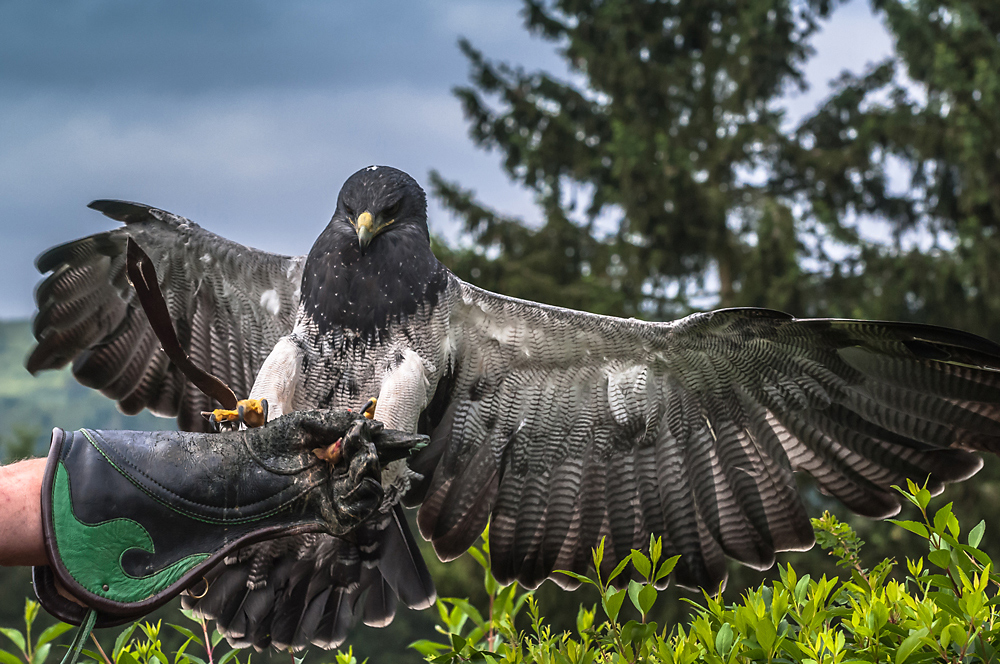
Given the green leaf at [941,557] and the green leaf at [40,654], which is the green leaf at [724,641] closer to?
the green leaf at [941,557]

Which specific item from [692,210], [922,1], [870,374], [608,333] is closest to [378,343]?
[608,333]

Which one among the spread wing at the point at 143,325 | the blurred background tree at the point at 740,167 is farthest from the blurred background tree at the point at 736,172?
the spread wing at the point at 143,325

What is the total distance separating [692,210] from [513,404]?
8.71 metres

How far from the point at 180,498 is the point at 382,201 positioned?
171 centimetres

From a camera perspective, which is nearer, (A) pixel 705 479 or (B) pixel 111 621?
(B) pixel 111 621

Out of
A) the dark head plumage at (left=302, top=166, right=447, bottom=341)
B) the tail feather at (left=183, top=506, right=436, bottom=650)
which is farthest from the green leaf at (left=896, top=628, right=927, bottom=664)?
the dark head plumage at (left=302, top=166, right=447, bottom=341)

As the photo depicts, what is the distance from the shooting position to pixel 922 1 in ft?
36.8

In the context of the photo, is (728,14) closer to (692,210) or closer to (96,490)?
(692,210)

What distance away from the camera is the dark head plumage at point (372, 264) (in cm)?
343

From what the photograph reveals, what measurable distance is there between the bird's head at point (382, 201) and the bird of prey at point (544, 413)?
11mm

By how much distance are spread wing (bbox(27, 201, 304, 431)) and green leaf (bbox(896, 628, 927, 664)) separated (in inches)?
116

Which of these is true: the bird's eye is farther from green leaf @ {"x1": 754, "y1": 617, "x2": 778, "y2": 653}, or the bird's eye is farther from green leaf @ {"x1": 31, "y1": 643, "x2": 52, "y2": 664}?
green leaf @ {"x1": 754, "y1": 617, "x2": 778, "y2": 653}

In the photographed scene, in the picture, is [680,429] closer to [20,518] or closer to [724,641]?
[724,641]

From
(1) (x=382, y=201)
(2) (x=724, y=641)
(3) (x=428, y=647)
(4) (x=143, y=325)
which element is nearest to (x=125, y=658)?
(3) (x=428, y=647)
